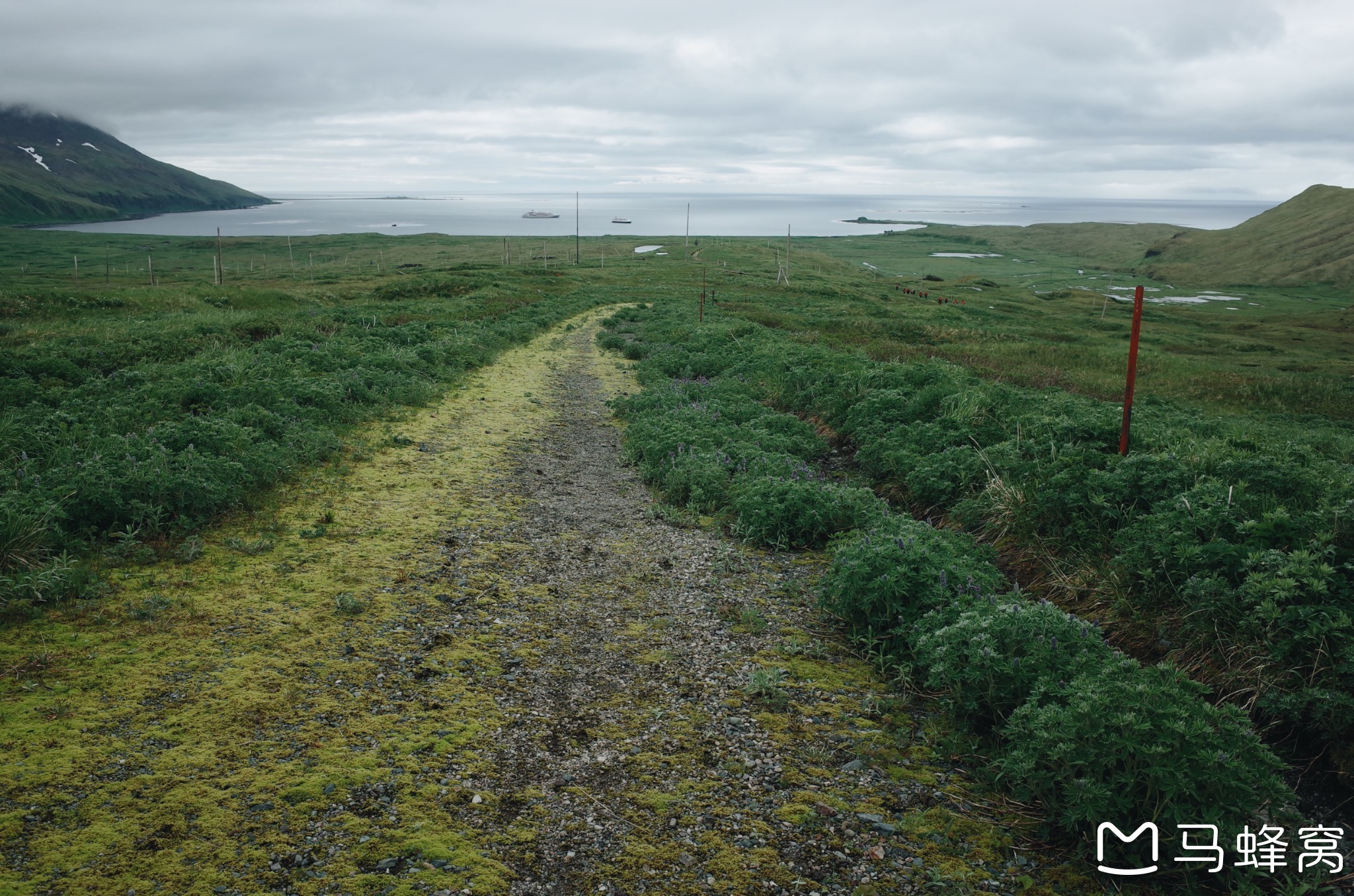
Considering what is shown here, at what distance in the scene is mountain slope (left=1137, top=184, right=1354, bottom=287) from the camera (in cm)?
10006

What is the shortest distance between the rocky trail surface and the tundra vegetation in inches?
10.8

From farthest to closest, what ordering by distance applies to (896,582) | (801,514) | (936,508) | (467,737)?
1. (936,508)
2. (801,514)
3. (896,582)
4. (467,737)

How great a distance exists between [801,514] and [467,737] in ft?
18.8

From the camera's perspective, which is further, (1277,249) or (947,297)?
(1277,249)

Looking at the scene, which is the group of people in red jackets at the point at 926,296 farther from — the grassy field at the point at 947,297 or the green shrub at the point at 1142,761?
the green shrub at the point at 1142,761

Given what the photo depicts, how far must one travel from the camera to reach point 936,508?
11.0 meters

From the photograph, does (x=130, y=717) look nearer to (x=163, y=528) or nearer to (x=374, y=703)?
(x=374, y=703)

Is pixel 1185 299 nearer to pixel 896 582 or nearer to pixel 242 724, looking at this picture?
pixel 896 582

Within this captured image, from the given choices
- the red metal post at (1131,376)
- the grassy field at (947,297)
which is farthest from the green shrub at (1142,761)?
the grassy field at (947,297)

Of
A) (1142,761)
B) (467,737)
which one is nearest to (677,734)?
(467,737)

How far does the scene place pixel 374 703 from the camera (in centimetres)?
580

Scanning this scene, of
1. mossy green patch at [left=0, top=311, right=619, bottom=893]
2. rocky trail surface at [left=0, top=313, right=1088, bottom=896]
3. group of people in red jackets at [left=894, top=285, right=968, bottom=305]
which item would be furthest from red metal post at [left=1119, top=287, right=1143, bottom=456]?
group of people in red jackets at [left=894, top=285, right=968, bottom=305]

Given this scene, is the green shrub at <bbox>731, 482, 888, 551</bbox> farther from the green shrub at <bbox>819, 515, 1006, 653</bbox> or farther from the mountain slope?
the mountain slope

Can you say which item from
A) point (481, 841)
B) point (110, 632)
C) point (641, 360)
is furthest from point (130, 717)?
point (641, 360)
